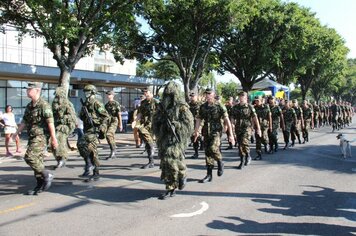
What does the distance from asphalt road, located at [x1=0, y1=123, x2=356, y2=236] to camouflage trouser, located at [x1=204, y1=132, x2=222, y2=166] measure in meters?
0.49

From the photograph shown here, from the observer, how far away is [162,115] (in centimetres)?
746

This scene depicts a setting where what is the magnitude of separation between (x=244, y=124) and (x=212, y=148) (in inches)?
103

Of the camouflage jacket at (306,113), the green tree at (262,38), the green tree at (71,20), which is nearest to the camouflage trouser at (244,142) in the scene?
the green tree at (71,20)

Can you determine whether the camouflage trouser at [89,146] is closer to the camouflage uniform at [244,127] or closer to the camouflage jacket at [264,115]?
the camouflage uniform at [244,127]

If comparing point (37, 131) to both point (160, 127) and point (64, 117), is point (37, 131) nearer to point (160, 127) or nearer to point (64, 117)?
point (160, 127)

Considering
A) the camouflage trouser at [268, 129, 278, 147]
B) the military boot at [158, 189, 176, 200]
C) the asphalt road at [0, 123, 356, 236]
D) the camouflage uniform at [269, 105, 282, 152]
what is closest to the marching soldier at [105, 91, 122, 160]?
the asphalt road at [0, 123, 356, 236]

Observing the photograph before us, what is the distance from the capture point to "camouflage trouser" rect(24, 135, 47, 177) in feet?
24.0

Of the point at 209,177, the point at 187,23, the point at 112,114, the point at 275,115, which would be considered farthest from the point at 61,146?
the point at 187,23

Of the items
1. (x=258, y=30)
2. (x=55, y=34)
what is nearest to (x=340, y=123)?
(x=258, y=30)

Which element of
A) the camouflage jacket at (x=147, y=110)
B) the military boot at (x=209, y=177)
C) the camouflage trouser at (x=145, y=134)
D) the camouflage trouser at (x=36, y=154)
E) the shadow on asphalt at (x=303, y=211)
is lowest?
the shadow on asphalt at (x=303, y=211)

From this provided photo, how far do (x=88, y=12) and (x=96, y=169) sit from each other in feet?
30.3

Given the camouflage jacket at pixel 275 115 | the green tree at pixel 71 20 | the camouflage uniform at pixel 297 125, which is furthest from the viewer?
the camouflage uniform at pixel 297 125

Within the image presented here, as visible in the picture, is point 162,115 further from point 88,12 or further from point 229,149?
point 88,12

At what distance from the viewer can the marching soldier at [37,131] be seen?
7.34 metres
